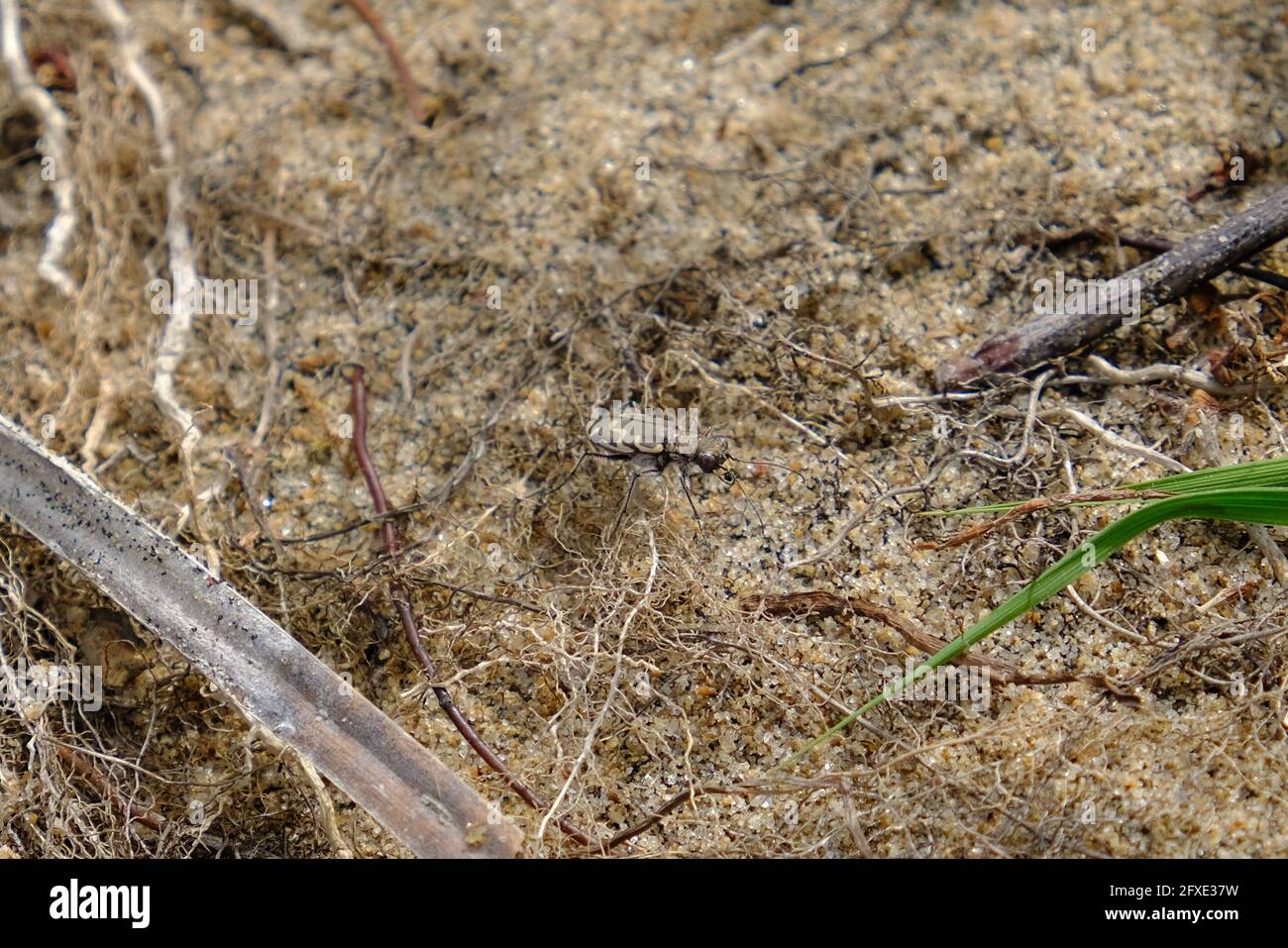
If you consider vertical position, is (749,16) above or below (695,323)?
above

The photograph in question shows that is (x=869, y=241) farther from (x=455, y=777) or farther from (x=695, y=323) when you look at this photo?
(x=455, y=777)

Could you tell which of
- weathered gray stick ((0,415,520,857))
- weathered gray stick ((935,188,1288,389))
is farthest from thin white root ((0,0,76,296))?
weathered gray stick ((935,188,1288,389))

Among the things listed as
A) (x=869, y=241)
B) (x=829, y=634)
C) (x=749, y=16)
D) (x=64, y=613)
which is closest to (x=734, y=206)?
(x=869, y=241)

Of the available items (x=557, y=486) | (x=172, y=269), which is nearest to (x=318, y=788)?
(x=557, y=486)

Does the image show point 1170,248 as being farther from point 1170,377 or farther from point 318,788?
point 318,788

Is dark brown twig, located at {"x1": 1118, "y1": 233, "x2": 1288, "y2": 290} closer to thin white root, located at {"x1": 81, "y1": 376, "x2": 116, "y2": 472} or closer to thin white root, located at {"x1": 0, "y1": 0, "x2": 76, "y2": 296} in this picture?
thin white root, located at {"x1": 81, "y1": 376, "x2": 116, "y2": 472}

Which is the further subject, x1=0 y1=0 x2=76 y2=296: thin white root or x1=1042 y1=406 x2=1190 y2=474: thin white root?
x1=0 y1=0 x2=76 y2=296: thin white root
